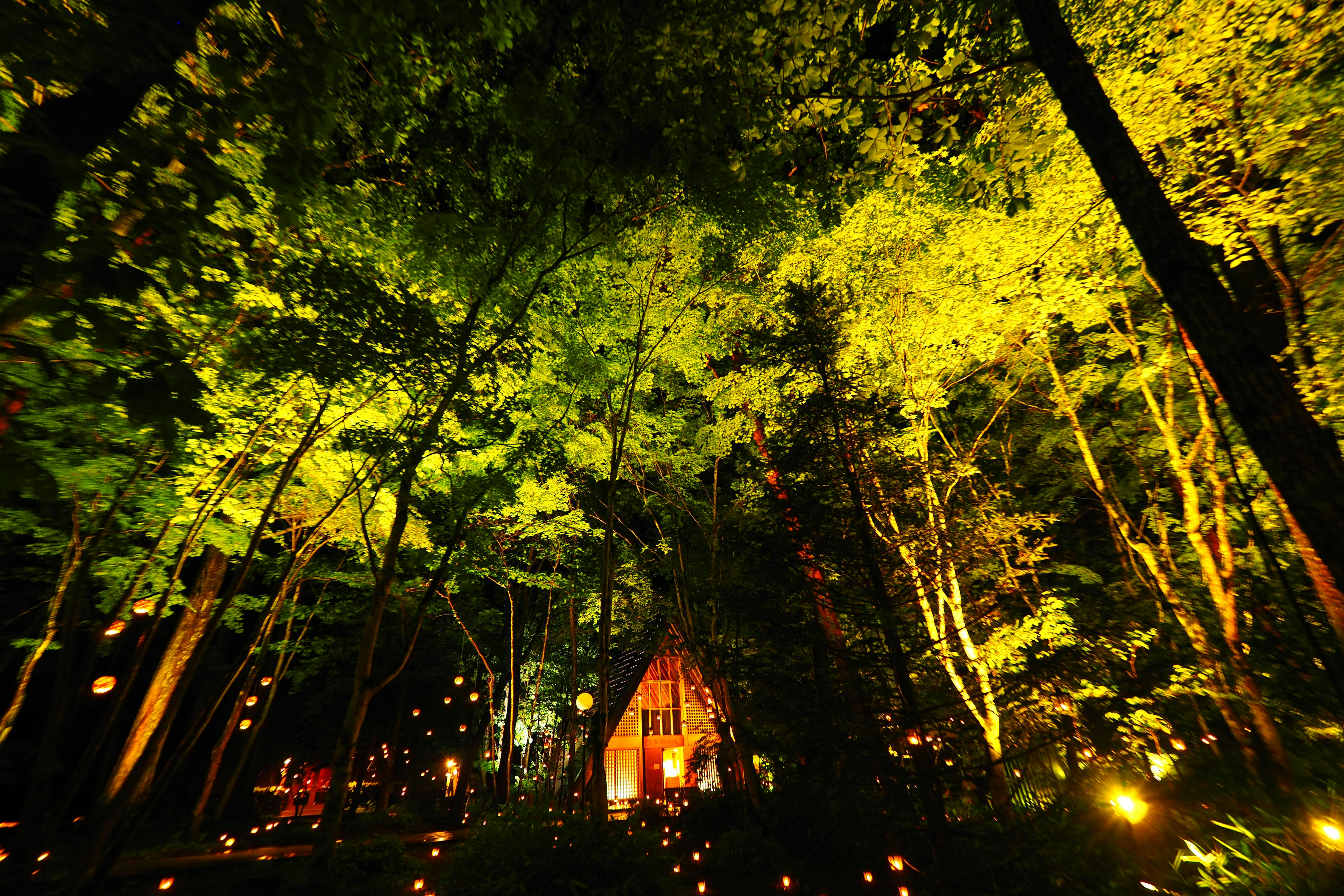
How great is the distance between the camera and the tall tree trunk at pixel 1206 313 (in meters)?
1.77

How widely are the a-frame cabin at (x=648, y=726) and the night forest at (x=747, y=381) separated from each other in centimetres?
703

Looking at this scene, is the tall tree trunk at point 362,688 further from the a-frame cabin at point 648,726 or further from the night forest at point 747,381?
the a-frame cabin at point 648,726

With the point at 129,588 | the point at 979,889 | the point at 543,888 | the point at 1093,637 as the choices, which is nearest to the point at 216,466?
the point at 129,588

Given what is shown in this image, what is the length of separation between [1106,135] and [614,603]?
13.3 metres

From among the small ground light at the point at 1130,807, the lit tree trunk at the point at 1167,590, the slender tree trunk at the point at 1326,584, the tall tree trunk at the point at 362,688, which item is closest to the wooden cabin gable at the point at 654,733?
the tall tree trunk at the point at 362,688

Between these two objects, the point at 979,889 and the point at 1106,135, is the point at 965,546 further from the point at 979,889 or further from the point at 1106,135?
the point at 1106,135

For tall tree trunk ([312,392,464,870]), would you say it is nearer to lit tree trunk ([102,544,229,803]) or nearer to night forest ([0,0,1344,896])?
night forest ([0,0,1344,896])

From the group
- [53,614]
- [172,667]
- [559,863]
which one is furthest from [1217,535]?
[172,667]

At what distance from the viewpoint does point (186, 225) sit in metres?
2.31

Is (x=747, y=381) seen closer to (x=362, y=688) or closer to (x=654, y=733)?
(x=362, y=688)

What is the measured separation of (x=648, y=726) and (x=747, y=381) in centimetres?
1720

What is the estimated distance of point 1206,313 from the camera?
2.05 meters

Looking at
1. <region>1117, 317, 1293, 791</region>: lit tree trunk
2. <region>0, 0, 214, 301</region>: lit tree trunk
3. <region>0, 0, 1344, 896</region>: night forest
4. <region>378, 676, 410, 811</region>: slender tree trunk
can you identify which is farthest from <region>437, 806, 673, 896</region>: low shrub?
<region>378, 676, 410, 811</region>: slender tree trunk

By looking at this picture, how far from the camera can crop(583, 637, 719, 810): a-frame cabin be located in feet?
57.6
